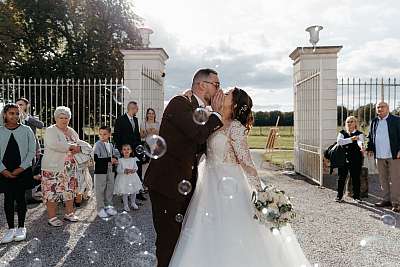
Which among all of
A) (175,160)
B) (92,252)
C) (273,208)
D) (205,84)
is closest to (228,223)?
(273,208)

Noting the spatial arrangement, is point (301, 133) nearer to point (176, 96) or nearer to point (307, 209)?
point (307, 209)

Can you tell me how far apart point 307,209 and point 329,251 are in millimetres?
2714

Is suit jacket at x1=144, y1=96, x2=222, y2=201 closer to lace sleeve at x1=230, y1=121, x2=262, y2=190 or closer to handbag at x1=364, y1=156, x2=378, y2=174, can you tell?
lace sleeve at x1=230, y1=121, x2=262, y2=190

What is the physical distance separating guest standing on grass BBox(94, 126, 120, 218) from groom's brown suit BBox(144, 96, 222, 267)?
3788 millimetres

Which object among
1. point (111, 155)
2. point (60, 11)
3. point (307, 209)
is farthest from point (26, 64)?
point (307, 209)

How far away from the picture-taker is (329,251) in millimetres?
5445

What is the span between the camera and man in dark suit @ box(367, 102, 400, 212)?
8203 mm

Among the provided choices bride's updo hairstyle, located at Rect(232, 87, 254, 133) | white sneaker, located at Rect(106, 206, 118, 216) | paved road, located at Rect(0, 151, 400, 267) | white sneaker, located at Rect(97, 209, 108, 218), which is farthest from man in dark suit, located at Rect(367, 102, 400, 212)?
bride's updo hairstyle, located at Rect(232, 87, 254, 133)

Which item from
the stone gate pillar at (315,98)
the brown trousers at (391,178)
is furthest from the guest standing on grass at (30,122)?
the stone gate pillar at (315,98)

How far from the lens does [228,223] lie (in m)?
3.61

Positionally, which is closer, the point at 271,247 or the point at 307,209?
the point at 271,247

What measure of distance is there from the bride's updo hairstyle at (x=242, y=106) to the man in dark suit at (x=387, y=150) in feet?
17.5

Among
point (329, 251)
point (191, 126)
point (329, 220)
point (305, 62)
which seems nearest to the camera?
point (191, 126)

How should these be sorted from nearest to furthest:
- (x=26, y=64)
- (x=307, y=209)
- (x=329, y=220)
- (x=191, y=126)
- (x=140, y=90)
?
(x=191, y=126), (x=329, y=220), (x=307, y=209), (x=140, y=90), (x=26, y=64)
